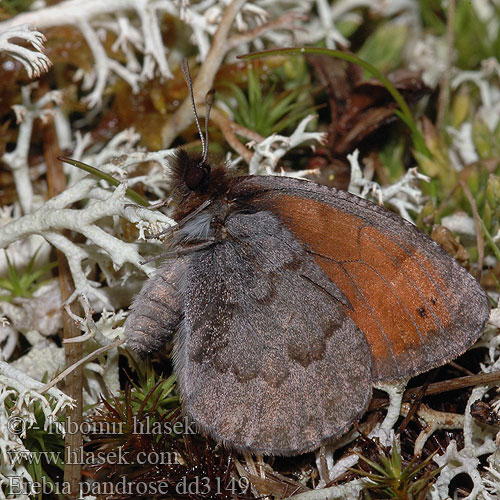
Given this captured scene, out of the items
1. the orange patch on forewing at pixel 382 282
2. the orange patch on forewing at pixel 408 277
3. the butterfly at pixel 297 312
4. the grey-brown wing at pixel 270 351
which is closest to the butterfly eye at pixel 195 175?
the butterfly at pixel 297 312

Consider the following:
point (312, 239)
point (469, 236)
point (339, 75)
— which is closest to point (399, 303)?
point (312, 239)

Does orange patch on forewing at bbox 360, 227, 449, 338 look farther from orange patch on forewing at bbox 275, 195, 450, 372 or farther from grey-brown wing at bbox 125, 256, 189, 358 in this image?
grey-brown wing at bbox 125, 256, 189, 358

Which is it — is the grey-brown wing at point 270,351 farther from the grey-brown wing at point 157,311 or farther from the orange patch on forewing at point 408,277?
the orange patch on forewing at point 408,277

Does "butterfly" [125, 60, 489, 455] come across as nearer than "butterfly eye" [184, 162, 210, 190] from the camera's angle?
Yes

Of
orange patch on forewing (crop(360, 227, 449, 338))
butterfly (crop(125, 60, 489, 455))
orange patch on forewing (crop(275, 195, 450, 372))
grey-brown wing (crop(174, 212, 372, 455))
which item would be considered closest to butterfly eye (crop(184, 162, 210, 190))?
butterfly (crop(125, 60, 489, 455))

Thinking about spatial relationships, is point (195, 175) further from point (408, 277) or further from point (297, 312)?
point (408, 277)

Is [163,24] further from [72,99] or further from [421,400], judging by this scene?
[421,400]

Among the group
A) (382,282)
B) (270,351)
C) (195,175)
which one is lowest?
(270,351)

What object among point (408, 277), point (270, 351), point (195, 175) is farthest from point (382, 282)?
point (195, 175)
